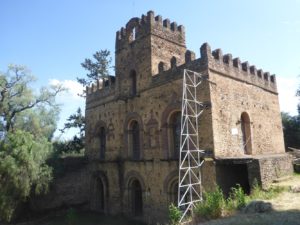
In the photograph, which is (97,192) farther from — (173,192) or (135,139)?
(173,192)

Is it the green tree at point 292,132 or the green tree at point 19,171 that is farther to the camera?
the green tree at point 292,132

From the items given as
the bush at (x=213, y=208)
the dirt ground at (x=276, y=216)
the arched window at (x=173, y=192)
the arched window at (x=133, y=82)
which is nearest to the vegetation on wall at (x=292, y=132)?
the arched window at (x=133, y=82)

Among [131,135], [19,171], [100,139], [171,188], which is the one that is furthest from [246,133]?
[19,171]

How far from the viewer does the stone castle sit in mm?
13016

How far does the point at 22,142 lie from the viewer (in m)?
15.8

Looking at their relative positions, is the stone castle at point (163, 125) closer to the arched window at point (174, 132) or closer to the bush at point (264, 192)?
the arched window at point (174, 132)

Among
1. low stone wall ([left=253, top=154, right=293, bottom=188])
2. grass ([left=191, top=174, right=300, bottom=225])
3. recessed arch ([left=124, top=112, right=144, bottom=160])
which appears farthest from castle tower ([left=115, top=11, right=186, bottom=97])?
grass ([left=191, top=174, right=300, bottom=225])

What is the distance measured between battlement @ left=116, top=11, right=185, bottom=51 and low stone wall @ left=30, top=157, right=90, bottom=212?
8754mm

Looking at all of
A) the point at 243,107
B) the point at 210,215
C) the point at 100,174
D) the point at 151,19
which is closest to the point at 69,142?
the point at 100,174

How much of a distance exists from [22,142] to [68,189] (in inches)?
206

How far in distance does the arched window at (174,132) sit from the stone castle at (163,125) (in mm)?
51

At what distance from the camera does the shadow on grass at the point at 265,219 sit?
7246 millimetres

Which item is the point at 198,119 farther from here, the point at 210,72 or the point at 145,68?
the point at 145,68

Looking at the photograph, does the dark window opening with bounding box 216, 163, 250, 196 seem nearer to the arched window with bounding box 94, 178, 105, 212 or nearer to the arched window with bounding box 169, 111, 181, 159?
the arched window with bounding box 169, 111, 181, 159
